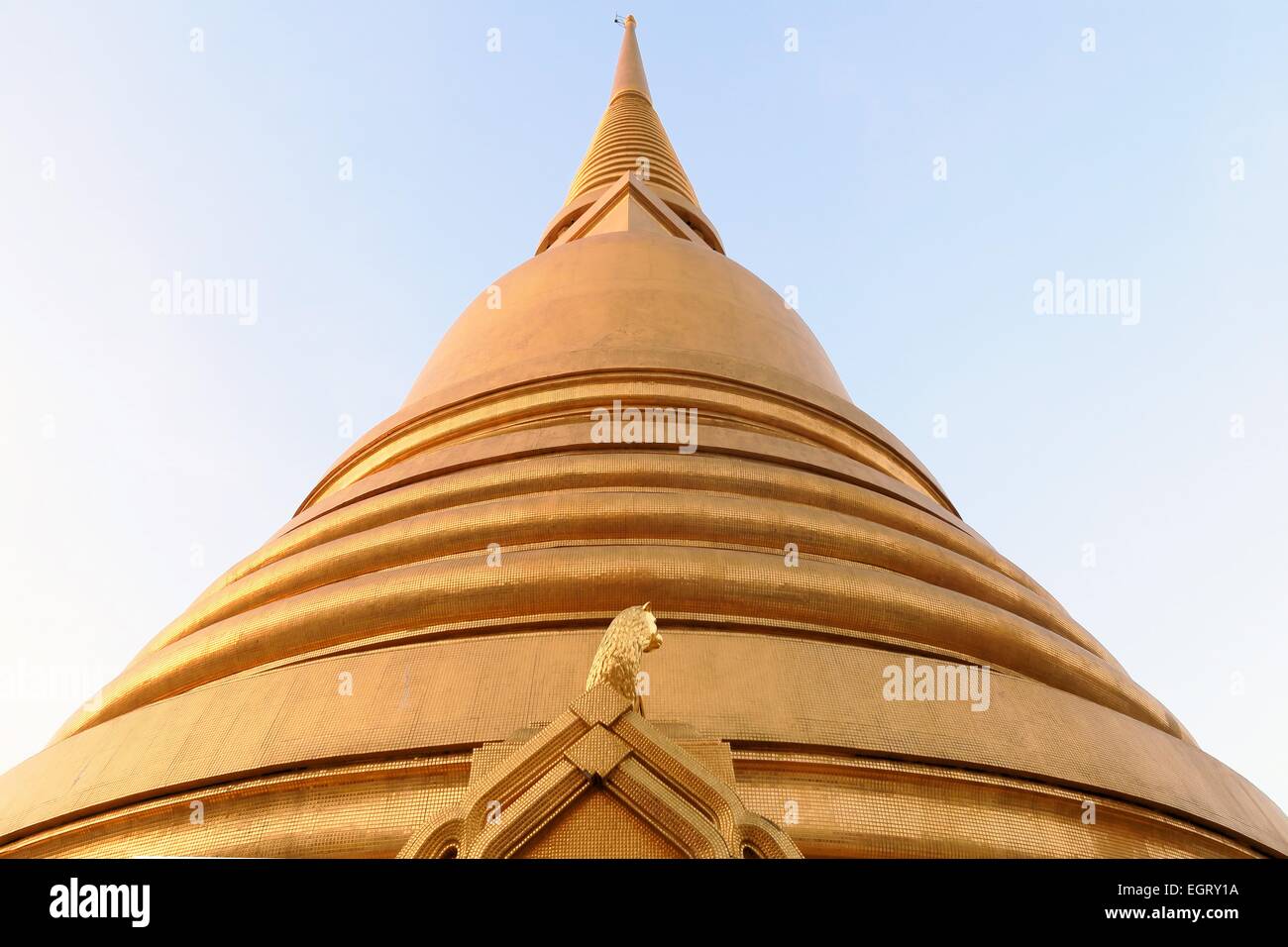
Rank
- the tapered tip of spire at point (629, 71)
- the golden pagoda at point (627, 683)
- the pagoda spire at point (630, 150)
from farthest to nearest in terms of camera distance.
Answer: the tapered tip of spire at point (629, 71), the pagoda spire at point (630, 150), the golden pagoda at point (627, 683)

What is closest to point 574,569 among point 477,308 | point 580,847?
point 580,847

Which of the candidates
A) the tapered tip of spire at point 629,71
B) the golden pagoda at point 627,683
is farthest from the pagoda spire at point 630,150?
the golden pagoda at point 627,683

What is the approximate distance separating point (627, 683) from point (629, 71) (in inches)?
758

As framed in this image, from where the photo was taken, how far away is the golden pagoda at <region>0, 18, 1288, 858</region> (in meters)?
3.36

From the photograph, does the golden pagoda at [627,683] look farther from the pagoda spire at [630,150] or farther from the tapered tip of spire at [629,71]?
the tapered tip of spire at [629,71]

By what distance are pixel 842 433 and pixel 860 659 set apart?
3445 mm

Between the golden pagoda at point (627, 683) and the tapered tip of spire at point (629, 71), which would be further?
the tapered tip of spire at point (629, 71)

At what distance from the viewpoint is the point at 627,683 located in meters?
3.25

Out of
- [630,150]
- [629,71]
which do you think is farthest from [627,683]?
[629,71]

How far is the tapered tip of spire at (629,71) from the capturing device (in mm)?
20125

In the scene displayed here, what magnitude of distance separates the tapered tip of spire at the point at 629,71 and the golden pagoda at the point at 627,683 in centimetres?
1329

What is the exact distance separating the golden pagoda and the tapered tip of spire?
13287 mm

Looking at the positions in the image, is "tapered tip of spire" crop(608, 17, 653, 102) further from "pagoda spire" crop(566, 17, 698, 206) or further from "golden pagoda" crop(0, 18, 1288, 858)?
"golden pagoda" crop(0, 18, 1288, 858)
